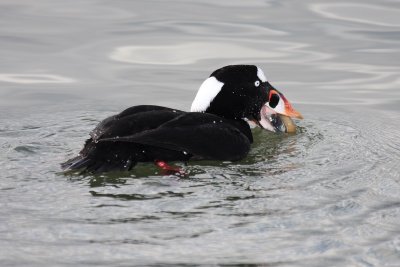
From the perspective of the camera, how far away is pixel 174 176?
25.1ft

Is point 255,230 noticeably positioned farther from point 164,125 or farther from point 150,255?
point 164,125

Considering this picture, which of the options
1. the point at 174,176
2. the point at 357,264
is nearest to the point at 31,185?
the point at 174,176

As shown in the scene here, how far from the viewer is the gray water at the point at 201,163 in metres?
6.14

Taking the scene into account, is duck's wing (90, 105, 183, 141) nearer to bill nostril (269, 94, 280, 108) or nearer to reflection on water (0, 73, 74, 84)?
bill nostril (269, 94, 280, 108)

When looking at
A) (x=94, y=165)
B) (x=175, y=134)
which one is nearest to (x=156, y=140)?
(x=175, y=134)

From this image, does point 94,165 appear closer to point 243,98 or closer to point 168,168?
point 168,168

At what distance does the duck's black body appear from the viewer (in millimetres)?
7684

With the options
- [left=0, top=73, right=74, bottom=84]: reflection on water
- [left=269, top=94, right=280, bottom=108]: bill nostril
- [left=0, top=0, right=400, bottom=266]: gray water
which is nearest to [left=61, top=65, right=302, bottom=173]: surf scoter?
[left=0, top=0, right=400, bottom=266]: gray water

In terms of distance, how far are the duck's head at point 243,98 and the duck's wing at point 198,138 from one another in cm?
60

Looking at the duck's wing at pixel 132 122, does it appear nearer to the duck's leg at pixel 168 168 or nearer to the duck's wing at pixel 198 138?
the duck's wing at pixel 198 138

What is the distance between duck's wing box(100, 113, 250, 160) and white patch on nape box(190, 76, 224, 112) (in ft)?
1.87

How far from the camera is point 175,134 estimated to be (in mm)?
7895

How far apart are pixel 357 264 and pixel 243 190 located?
1626 mm

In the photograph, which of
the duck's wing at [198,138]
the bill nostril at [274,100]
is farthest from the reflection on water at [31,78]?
the duck's wing at [198,138]
